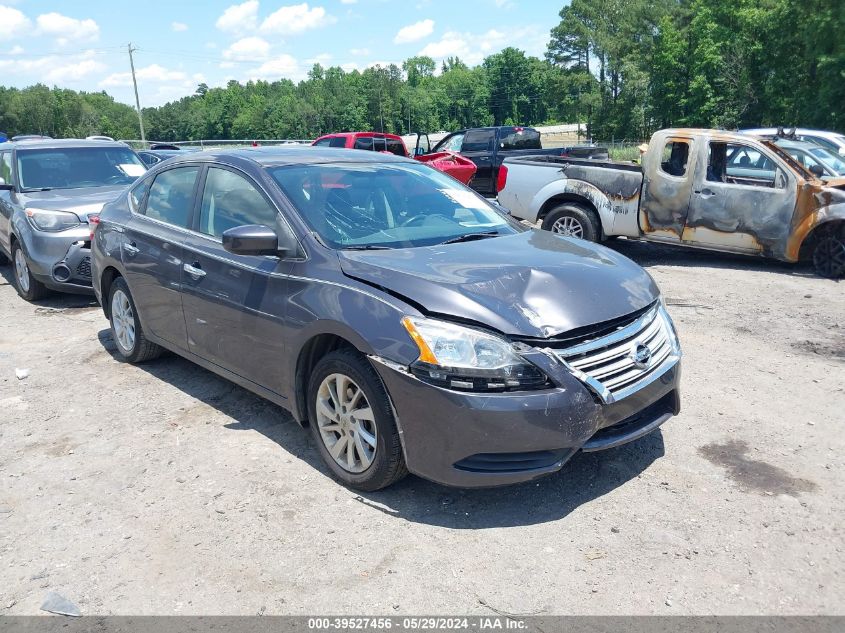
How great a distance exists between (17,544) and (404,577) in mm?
1923

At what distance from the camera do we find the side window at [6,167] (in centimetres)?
896

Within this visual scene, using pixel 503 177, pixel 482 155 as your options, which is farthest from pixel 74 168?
pixel 482 155

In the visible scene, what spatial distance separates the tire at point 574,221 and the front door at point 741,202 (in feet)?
4.08

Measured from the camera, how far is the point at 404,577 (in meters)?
3.05

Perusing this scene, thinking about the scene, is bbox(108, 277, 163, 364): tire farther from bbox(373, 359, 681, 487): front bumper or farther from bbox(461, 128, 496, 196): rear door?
bbox(461, 128, 496, 196): rear door

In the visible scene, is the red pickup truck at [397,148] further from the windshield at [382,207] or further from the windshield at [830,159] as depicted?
the windshield at [382,207]

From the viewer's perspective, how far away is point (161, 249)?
505 centimetres

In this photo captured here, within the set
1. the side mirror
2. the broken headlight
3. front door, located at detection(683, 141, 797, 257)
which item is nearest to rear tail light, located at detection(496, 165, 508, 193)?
front door, located at detection(683, 141, 797, 257)

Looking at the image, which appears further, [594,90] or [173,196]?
[594,90]

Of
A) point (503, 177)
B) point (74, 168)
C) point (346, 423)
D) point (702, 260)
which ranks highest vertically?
point (74, 168)

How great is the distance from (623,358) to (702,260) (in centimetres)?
748

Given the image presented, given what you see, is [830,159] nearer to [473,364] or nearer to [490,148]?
[490,148]

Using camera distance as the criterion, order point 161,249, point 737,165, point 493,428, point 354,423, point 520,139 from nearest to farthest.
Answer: point 493,428 < point 354,423 < point 161,249 < point 737,165 < point 520,139

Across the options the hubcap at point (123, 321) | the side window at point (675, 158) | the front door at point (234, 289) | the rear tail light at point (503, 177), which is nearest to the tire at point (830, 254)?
the side window at point (675, 158)
